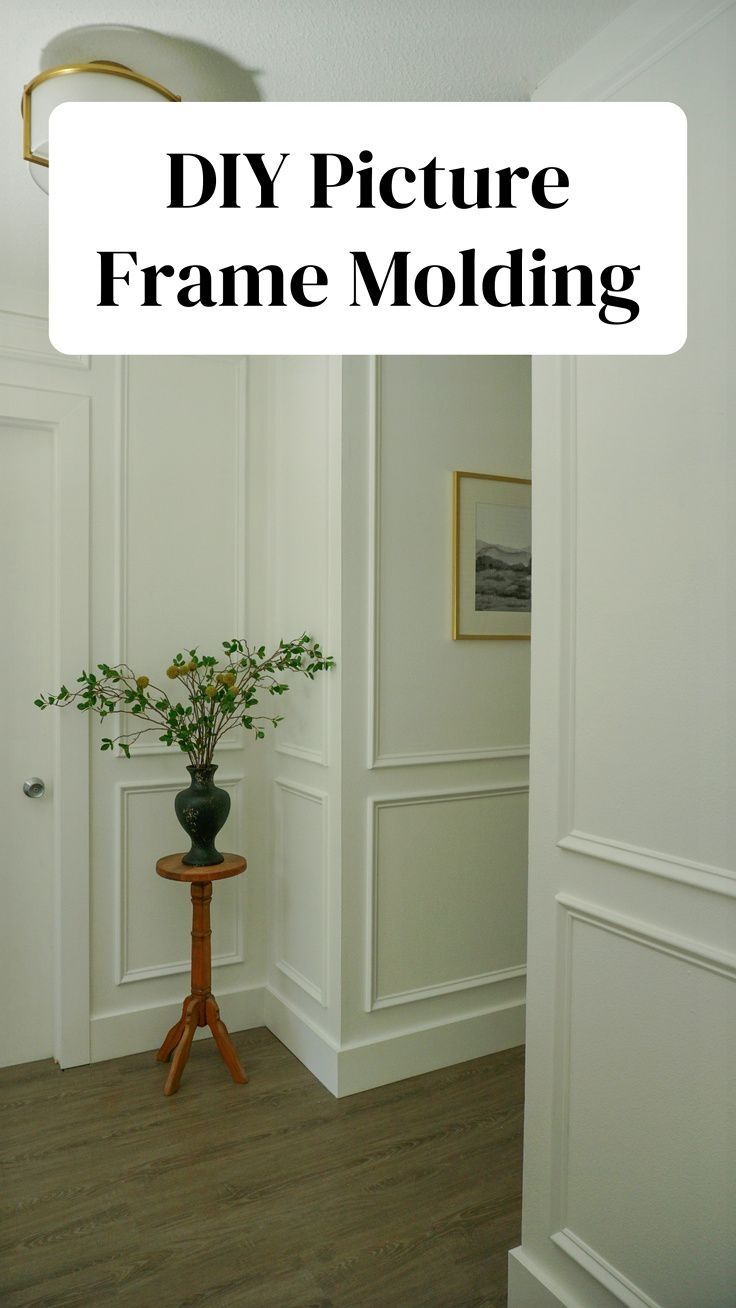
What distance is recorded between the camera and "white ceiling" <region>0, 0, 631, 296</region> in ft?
5.06

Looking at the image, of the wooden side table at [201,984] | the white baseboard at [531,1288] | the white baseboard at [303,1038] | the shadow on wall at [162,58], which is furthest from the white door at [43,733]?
the white baseboard at [531,1288]

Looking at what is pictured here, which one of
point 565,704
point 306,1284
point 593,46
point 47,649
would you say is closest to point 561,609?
point 565,704

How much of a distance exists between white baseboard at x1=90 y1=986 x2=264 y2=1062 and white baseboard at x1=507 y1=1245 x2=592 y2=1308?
153cm

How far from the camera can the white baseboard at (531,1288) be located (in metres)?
1.63

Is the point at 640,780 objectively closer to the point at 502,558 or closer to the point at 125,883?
the point at 502,558

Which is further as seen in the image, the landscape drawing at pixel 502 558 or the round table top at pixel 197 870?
the landscape drawing at pixel 502 558

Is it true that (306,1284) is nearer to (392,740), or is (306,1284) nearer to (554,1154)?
(554,1154)

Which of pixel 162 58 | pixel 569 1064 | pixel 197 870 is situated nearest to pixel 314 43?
pixel 162 58

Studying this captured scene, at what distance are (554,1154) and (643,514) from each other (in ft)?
4.04

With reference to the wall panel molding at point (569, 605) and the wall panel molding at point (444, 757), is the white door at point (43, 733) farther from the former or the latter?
the wall panel molding at point (569, 605)

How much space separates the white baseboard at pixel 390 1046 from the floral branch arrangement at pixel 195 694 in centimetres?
96

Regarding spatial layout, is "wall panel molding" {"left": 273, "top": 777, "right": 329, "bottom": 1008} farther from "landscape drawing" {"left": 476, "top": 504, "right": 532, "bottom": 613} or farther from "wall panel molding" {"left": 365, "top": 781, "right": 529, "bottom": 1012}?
"landscape drawing" {"left": 476, "top": 504, "right": 532, "bottom": 613}

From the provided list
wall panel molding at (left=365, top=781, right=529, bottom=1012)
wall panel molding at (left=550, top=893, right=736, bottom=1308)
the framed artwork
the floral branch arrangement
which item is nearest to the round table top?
the floral branch arrangement

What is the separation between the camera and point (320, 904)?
2.73 m
